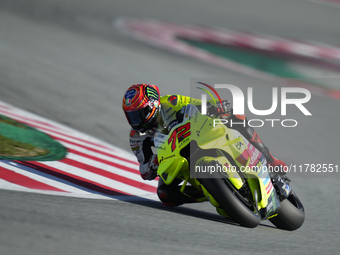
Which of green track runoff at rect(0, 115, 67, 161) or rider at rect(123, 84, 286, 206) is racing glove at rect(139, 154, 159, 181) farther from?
green track runoff at rect(0, 115, 67, 161)

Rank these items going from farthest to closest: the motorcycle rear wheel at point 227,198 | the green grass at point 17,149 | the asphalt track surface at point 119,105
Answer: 1. the green grass at point 17,149
2. the motorcycle rear wheel at point 227,198
3. the asphalt track surface at point 119,105

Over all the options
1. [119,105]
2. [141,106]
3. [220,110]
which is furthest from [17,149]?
[119,105]

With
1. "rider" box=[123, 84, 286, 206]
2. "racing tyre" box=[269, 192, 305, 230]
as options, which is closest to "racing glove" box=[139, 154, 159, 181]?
"rider" box=[123, 84, 286, 206]

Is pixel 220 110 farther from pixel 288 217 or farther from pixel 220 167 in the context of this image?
pixel 288 217

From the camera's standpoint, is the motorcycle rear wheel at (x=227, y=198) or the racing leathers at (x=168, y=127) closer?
the motorcycle rear wheel at (x=227, y=198)

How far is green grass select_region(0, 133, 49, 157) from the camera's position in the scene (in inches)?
230

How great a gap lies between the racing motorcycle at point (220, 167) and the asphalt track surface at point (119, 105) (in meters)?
0.24

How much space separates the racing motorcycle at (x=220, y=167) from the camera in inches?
145

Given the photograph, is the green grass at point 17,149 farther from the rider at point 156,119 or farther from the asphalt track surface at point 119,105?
the rider at point 156,119

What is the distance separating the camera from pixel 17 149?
6.09 meters

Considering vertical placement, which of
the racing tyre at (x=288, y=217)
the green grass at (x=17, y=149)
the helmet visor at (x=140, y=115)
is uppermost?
the helmet visor at (x=140, y=115)

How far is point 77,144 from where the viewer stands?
Answer: 7.26 metres

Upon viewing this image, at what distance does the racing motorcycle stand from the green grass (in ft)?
8.70

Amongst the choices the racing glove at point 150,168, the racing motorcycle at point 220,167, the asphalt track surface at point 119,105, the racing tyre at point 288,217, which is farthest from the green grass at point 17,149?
the racing tyre at point 288,217
